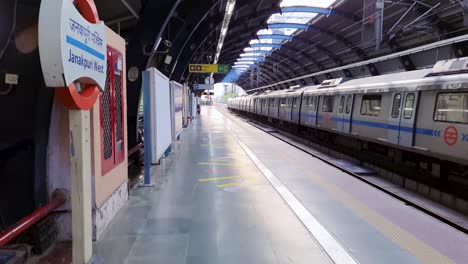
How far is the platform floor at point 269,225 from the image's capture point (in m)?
3.61

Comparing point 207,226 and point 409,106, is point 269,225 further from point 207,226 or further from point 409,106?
point 409,106

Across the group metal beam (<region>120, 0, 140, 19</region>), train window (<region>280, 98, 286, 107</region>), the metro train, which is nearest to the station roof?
metal beam (<region>120, 0, 140, 19</region>)

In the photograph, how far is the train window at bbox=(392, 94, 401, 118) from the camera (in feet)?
30.5

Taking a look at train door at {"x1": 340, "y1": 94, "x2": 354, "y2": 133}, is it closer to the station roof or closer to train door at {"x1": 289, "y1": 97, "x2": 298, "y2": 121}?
the station roof

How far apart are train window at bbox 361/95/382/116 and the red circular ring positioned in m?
9.18

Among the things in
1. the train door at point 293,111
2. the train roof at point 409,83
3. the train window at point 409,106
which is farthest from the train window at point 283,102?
the train window at point 409,106

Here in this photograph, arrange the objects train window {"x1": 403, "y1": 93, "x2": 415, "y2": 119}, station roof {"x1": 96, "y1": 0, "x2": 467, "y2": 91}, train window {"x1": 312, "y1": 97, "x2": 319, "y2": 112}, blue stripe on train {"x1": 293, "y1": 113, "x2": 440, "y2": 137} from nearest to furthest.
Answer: blue stripe on train {"x1": 293, "y1": 113, "x2": 440, "y2": 137} < station roof {"x1": 96, "y1": 0, "x2": 467, "y2": 91} < train window {"x1": 403, "y1": 93, "x2": 415, "y2": 119} < train window {"x1": 312, "y1": 97, "x2": 319, "y2": 112}

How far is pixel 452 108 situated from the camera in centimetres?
732

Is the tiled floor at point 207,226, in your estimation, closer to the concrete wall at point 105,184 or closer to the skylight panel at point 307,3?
the concrete wall at point 105,184

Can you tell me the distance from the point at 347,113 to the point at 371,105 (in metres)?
1.58

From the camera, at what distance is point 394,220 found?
16.2 feet

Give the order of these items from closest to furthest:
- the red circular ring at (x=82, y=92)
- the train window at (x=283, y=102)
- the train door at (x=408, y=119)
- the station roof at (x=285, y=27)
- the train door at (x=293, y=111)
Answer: the red circular ring at (x=82, y=92), the station roof at (x=285, y=27), the train door at (x=408, y=119), the train door at (x=293, y=111), the train window at (x=283, y=102)

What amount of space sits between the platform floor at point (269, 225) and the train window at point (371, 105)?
3.88m

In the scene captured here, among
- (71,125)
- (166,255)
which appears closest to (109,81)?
(71,125)
